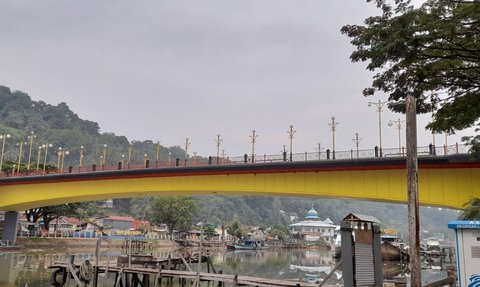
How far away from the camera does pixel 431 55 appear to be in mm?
12367

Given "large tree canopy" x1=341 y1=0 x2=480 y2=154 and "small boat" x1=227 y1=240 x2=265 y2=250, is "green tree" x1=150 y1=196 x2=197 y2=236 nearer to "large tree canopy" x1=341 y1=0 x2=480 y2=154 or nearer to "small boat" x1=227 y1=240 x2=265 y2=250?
"small boat" x1=227 y1=240 x2=265 y2=250

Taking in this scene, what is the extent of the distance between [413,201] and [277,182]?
20.9m

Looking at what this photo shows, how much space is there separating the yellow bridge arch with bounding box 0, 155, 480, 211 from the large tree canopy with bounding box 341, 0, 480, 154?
949cm

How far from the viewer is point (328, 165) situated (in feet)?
90.5

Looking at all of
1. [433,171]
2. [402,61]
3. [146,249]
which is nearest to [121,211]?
[146,249]

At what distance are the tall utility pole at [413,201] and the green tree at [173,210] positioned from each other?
73824 millimetres

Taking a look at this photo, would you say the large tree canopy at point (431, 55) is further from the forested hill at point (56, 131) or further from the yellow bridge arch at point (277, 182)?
the forested hill at point (56, 131)

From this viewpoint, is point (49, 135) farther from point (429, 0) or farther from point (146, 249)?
point (429, 0)

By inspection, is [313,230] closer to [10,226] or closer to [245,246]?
[245,246]

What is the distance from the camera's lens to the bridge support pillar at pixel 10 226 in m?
49.0

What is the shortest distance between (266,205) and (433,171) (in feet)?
514

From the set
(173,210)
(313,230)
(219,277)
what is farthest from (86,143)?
(219,277)

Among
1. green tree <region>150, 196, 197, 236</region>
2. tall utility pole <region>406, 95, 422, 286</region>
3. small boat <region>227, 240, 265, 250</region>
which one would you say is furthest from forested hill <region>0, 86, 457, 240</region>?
tall utility pole <region>406, 95, 422, 286</region>

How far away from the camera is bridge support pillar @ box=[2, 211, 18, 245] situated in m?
49.0
